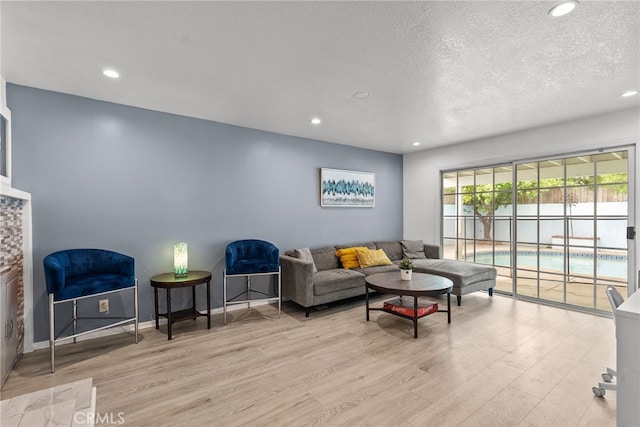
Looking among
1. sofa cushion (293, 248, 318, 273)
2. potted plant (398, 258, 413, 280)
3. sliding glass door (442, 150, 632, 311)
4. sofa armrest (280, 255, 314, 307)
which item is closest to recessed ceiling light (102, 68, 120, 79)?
sofa armrest (280, 255, 314, 307)

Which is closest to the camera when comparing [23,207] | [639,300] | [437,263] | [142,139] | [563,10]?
[639,300]

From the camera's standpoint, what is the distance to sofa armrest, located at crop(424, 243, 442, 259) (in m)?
5.23

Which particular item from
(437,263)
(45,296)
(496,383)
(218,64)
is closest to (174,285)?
(45,296)

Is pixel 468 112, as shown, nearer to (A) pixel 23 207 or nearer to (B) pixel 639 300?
(B) pixel 639 300

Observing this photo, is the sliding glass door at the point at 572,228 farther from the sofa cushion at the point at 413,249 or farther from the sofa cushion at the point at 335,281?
the sofa cushion at the point at 335,281

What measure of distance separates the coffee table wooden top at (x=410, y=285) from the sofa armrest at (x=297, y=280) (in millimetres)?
718

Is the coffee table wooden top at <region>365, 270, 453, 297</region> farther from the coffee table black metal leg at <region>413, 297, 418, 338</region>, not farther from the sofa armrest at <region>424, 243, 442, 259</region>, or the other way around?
the sofa armrest at <region>424, 243, 442, 259</region>

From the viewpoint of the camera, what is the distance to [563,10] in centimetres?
175

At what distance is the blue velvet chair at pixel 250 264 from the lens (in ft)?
11.5

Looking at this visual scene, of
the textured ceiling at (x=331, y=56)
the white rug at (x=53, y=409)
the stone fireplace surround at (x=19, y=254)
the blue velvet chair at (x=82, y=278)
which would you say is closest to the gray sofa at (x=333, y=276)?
the blue velvet chair at (x=82, y=278)

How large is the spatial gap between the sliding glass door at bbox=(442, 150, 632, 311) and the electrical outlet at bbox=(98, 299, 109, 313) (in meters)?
5.08

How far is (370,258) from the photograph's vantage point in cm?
460

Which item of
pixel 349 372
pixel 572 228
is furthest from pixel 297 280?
pixel 572 228

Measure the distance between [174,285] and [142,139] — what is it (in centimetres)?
165
